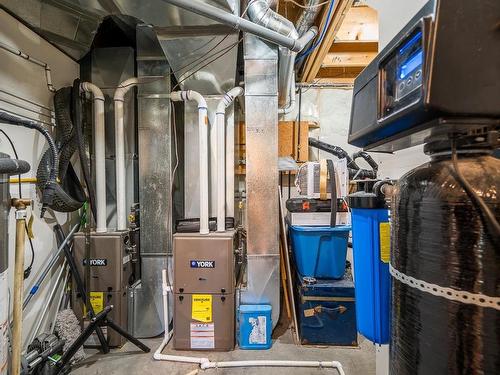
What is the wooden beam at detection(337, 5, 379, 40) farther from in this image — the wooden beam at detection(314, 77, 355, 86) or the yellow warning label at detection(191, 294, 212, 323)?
the yellow warning label at detection(191, 294, 212, 323)

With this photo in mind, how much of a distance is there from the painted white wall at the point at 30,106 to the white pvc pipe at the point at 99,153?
12.3 inches

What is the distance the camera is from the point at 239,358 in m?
2.03

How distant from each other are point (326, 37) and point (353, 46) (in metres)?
0.85

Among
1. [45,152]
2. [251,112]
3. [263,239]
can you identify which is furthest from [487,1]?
[45,152]

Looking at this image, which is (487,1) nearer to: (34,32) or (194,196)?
(194,196)

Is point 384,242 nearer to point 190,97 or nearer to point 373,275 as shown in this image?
point 373,275

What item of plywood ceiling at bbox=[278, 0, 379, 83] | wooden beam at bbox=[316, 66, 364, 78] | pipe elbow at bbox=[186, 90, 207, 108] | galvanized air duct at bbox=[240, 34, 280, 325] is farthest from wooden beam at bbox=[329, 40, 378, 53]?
pipe elbow at bbox=[186, 90, 207, 108]

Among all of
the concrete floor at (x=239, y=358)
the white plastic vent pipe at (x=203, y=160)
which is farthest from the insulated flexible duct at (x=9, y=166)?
the concrete floor at (x=239, y=358)

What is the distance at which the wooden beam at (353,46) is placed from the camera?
2.77 meters

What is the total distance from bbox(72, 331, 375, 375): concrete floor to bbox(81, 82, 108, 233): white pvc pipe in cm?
103

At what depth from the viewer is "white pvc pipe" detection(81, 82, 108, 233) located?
2.29 metres

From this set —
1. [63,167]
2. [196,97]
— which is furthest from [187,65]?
[63,167]

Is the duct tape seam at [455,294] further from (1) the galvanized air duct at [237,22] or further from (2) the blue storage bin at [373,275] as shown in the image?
(1) the galvanized air duct at [237,22]

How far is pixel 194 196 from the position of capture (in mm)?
2533
